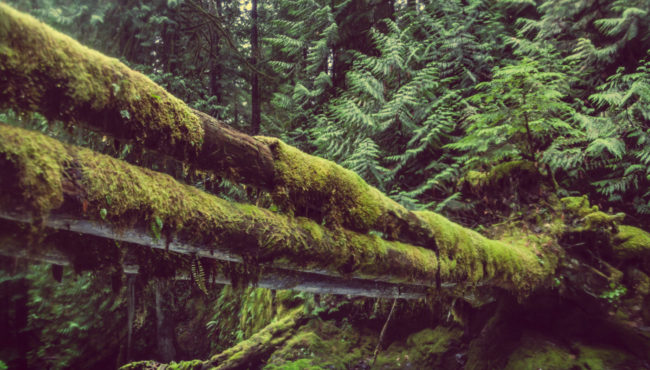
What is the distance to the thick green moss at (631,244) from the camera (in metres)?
5.69

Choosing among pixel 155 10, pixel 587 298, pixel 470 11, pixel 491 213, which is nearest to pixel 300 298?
pixel 491 213

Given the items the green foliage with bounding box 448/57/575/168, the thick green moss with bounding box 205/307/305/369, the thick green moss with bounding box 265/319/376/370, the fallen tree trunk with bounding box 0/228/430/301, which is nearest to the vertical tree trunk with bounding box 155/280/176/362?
the thick green moss with bounding box 205/307/305/369

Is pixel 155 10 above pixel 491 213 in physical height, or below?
above

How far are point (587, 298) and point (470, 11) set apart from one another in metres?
8.89

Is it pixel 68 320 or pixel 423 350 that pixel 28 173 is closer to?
pixel 423 350

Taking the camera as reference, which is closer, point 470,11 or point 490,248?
point 490,248

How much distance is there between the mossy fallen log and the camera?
143cm

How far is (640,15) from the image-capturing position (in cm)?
765

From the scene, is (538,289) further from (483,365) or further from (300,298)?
(300,298)

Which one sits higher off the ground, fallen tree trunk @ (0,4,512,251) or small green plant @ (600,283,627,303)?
fallen tree trunk @ (0,4,512,251)

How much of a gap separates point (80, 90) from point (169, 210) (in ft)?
2.60

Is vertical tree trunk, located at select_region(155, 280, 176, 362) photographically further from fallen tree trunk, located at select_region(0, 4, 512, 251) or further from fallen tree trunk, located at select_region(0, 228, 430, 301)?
fallen tree trunk, located at select_region(0, 4, 512, 251)

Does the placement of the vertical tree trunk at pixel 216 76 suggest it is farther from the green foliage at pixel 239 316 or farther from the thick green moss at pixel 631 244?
the thick green moss at pixel 631 244

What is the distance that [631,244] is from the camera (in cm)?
581
